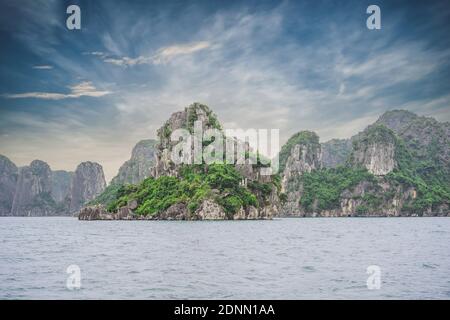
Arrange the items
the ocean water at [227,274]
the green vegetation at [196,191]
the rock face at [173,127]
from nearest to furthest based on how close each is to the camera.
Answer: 1. the ocean water at [227,274]
2. the green vegetation at [196,191]
3. the rock face at [173,127]

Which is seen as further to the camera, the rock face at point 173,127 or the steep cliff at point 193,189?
the rock face at point 173,127

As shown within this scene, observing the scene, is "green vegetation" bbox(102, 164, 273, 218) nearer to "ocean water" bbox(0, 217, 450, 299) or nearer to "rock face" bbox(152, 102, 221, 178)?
"rock face" bbox(152, 102, 221, 178)

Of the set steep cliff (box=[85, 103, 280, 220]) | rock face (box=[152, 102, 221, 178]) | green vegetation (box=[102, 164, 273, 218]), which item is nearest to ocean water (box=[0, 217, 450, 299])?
steep cliff (box=[85, 103, 280, 220])

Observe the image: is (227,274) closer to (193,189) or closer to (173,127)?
(193,189)

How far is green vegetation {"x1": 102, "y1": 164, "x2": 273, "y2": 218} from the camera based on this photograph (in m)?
108

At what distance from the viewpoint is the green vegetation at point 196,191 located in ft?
355

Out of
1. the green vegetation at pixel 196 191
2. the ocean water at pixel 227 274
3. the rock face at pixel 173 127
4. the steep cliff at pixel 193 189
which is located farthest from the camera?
the rock face at pixel 173 127

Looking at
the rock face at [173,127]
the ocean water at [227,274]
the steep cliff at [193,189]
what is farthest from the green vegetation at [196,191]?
the ocean water at [227,274]

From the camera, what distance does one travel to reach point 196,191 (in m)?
112

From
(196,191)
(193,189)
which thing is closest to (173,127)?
(193,189)

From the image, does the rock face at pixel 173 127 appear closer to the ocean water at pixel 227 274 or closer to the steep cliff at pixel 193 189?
the steep cliff at pixel 193 189

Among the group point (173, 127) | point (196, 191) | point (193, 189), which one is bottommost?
point (196, 191)
